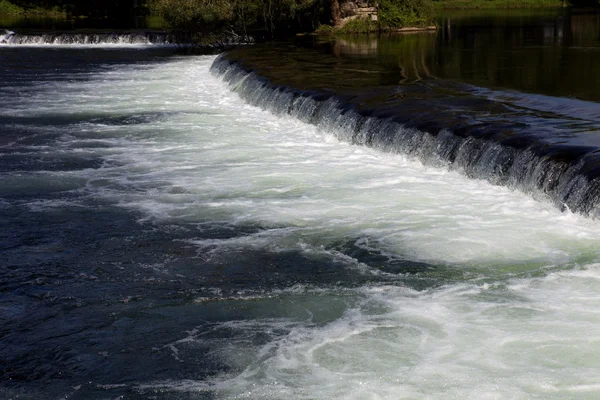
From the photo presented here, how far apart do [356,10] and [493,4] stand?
27.3m

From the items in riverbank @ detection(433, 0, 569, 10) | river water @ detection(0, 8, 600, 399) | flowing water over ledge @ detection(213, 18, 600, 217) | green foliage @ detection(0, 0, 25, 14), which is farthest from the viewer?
riverbank @ detection(433, 0, 569, 10)

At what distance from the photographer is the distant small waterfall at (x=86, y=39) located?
41.6 m

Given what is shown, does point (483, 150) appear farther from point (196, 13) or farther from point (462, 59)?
point (196, 13)

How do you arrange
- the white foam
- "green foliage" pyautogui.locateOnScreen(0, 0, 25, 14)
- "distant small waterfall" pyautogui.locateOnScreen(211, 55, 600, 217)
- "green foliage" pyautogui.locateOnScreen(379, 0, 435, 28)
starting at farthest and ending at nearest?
1. "green foliage" pyautogui.locateOnScreen(0, 0, 25, 14)
2. "green foliage" pyautogui.locateOnScreen(379, 0, 435, 28)
3. "distant small waterfall" pyautogui.locateOnScreen(211, 55, 600, 217)
4. the white foam

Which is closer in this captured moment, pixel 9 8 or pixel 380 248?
pixel 380 248

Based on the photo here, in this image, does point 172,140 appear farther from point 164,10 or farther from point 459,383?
point 164,10

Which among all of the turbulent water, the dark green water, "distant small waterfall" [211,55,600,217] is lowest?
"distant small waterfall" [211,55,600,217]

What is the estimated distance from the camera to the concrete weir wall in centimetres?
4006

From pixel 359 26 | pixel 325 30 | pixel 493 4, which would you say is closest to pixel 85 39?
pixel 325 30

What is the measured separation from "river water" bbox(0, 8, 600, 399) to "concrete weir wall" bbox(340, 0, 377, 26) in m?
23.7

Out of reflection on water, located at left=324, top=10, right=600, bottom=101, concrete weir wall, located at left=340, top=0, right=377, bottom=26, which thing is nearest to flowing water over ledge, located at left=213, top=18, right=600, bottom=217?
reflection on water, located at left=324, top=10, right=600, bottom=101

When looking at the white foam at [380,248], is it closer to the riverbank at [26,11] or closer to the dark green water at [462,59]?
the dark green water at [462,59]

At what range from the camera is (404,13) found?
4072 centimetres

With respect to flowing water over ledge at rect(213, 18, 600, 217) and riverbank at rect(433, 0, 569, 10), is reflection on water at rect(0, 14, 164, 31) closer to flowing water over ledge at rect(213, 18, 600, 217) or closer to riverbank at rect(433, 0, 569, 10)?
riverbank at rect(433, 0, 569, 10)
